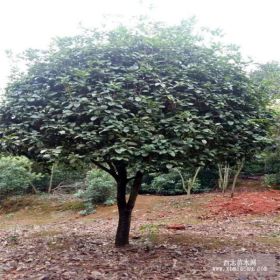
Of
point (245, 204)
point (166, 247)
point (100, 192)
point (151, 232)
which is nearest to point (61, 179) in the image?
point (100, 192)

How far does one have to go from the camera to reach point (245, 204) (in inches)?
416

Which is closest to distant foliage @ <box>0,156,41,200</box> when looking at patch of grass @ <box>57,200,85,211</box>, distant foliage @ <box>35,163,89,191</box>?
distant foliage @ <box>35,163,89,191</box>

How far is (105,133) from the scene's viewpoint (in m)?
4.05

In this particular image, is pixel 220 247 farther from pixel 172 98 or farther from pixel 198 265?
pixel 172 98

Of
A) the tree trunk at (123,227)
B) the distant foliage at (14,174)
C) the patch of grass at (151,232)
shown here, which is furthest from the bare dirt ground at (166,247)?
the distant foliage at (14,174)

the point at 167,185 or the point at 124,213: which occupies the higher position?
the point at 167,185

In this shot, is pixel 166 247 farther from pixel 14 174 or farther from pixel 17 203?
pixel 14 174

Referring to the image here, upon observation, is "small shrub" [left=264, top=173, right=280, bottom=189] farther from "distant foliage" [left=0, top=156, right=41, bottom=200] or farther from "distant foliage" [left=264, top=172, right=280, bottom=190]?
"distant foliage" [left=0, top=156, right=41, bottom=200]

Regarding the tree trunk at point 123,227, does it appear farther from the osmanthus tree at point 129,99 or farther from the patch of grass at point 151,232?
the patch of grass at point 151,232

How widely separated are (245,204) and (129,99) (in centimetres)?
747

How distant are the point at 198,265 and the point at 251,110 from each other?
2396 millimetres

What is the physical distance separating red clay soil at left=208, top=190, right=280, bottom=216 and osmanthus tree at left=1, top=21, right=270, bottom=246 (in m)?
5.27

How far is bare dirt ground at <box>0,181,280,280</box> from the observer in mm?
4449

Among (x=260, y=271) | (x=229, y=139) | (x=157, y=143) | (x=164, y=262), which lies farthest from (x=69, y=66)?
(x=260, y=271)
